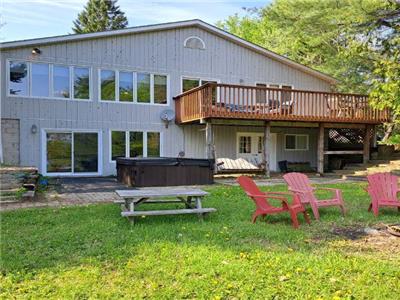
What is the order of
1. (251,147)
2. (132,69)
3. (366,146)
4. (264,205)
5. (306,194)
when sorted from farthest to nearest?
1. (251,147)
2. (366,146)
3. (132,69)
4. (306,194)
5. (264,205)

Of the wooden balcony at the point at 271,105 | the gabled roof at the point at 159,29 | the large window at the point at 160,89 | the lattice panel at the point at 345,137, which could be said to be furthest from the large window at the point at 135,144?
the lattice panel at the point at 345,137

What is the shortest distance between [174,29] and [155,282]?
14146mm

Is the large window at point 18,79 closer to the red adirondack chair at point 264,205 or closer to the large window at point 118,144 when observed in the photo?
the large window at point 118,144

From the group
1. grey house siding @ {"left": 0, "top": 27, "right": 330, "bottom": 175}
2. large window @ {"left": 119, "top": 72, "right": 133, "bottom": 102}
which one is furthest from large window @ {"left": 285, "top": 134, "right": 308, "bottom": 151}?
large window @ {"left": 119, "top": 72, "right": 133, "bottom": 102}

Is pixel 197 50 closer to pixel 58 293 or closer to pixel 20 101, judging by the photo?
pixel 20 101

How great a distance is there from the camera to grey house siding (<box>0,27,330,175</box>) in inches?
548

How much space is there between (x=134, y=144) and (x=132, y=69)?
3.09 metres

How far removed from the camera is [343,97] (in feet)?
51.1

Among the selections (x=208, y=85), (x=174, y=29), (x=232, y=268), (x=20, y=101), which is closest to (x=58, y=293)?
(x=232, y=268)

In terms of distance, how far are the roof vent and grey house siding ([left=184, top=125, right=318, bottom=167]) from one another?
349 centimetres

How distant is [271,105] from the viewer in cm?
1466

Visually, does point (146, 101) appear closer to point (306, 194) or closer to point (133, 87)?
point (133, 87)

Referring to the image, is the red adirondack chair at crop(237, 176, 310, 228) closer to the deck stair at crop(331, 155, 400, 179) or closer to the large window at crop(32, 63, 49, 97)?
the deck stair at crop(331, 155, 400, 179)

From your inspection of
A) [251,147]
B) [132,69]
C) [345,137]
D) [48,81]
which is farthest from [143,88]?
[345,137]
